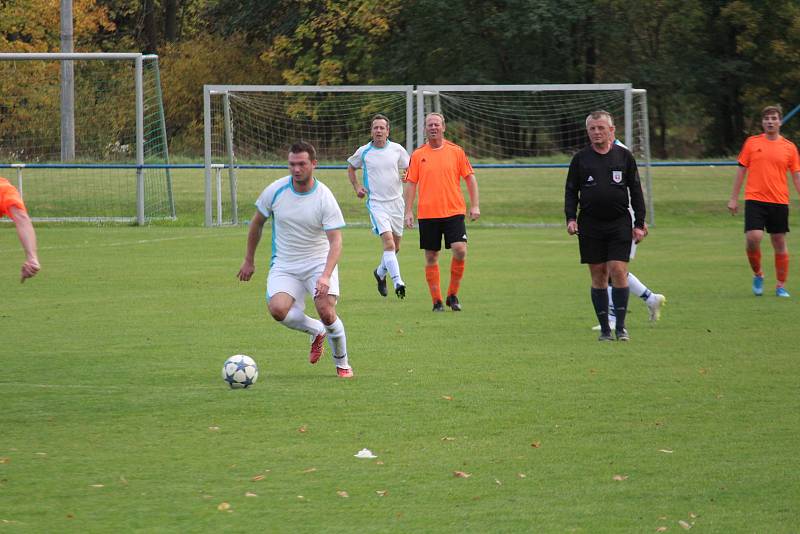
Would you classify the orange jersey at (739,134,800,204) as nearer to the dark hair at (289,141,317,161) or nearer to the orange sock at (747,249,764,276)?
the orange sock at (747,249,764,276)

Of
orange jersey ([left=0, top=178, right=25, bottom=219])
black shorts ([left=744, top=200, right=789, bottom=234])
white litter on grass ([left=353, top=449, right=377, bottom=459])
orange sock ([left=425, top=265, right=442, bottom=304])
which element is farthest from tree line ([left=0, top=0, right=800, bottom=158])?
white litter on grass ([left=353, top=449, right=377, bottom=459])

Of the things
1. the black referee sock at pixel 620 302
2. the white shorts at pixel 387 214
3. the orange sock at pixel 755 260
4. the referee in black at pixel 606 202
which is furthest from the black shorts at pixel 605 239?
the white shorts at pixel 387 214

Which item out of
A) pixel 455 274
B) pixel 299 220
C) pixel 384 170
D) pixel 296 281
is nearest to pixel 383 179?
pixel 384 170

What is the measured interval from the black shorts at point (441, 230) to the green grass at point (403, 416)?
765 mm

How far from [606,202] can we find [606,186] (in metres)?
0.14

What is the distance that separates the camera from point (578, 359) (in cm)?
1043

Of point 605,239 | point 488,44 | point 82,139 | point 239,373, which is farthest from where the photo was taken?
point 488,44

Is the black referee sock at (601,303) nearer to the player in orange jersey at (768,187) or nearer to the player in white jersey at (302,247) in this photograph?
the player in white jersey at (302,247)

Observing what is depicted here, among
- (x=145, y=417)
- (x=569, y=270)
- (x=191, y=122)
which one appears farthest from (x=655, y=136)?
(x=145, y=417)

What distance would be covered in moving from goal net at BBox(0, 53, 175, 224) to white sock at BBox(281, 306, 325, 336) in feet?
57.2

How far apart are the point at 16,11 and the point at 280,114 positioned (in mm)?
15056

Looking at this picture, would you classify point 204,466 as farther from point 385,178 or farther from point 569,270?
point 569,270

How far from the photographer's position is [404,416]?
8.11 meters

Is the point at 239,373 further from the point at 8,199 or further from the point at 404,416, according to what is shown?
the point at 8,199
